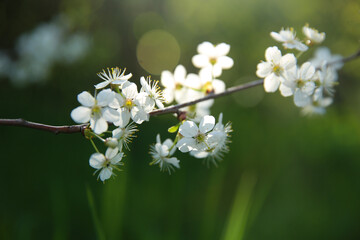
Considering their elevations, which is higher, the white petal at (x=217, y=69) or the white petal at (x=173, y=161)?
the white petal at (x=217, y=69)

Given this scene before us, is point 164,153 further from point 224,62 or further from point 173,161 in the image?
point 224,62

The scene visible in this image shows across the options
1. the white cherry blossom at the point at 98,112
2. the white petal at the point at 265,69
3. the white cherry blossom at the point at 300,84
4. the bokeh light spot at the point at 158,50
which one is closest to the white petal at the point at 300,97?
the white cherry blossom at the point at 300,84

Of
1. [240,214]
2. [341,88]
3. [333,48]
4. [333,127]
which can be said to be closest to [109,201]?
[240,214]

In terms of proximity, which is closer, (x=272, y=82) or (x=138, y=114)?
(x=138, y=114)

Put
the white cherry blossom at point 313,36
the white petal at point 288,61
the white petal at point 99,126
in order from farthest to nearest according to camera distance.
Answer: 1. the white cherry blossom at point 313,36
2. the white petal at point 288,61
3. the white petal at point 99,126

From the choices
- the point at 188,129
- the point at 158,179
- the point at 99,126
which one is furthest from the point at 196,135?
the point at 158,179

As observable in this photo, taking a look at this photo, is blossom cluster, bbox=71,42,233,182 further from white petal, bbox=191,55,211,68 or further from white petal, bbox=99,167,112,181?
white petal, bbox=191,55,211,68

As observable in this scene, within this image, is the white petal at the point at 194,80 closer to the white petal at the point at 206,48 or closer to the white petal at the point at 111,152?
the white petal at the point at 206,48
